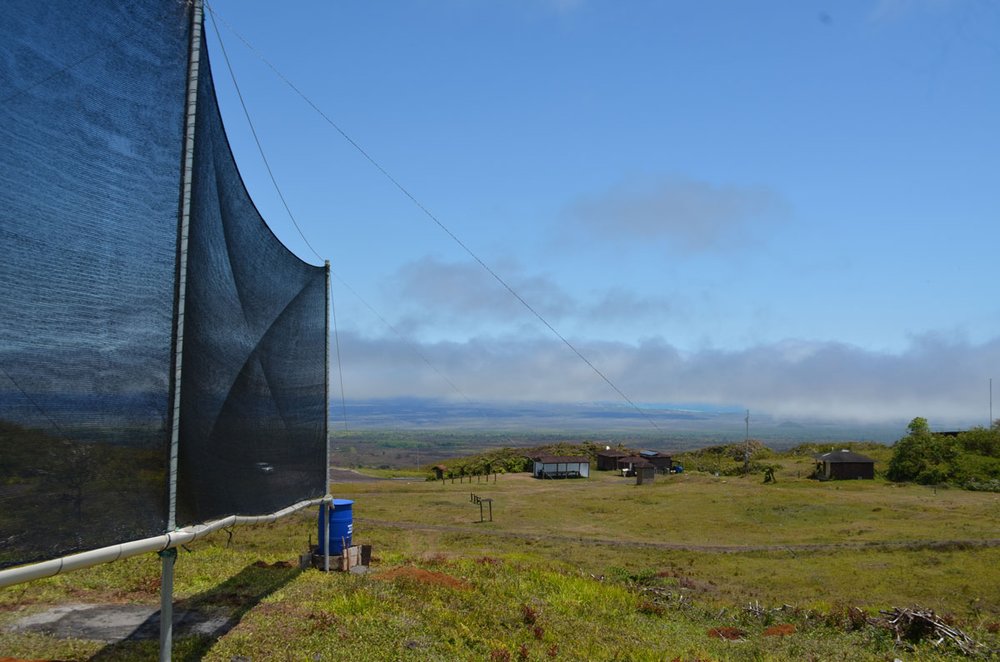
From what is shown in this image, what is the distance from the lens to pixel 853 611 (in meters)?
16.8

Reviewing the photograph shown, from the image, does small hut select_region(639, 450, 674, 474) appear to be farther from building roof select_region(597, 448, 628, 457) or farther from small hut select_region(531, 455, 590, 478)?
small hut select_region(531, 455, 590, 478)

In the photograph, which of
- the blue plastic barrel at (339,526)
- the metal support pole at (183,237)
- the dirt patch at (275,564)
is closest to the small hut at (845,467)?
the blue plastic barrel at (339,526)

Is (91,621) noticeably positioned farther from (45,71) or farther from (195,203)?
(45,71)

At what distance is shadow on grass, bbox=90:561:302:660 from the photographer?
10.5 meters

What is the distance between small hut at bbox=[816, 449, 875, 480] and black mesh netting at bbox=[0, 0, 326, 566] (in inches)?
2829

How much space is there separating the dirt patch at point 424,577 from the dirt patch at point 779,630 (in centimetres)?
731

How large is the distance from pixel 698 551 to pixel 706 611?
1614 centimetres

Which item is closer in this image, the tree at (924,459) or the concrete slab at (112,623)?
the concrete slab at (112,623)

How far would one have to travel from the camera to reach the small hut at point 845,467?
6881 cm

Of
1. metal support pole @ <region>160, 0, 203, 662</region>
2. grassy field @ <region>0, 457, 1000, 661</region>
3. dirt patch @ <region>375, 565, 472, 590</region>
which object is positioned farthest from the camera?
dirt patch @ <region>375, 565, 472, 590</region>

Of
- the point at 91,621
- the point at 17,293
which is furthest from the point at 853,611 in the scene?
the point at 17,293

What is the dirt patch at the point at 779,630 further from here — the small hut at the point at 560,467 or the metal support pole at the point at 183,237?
the small hut at the point at 560,467

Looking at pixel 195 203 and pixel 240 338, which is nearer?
→ pixel 195 203

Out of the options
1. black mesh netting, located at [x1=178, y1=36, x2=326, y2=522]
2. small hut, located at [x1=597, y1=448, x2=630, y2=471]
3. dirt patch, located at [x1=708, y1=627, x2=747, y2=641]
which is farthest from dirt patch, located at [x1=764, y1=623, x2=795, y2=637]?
small hut, located at [x1=597, y1=448, x2=630, y2=471]
